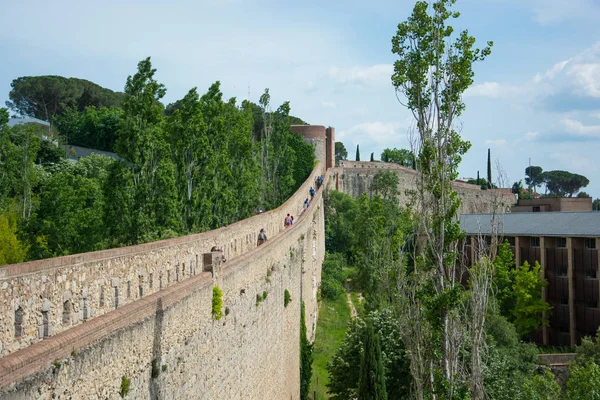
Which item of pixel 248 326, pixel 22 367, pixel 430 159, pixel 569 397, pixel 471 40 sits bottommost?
pixel 569 397

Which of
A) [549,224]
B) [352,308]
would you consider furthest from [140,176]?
[549,224]

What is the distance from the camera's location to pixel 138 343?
8.65 meters

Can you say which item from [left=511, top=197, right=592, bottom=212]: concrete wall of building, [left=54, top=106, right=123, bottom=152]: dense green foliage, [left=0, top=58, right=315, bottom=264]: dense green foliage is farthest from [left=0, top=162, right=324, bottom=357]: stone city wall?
[left=54, top=106, right=123, bottom=152]: dense green foliage

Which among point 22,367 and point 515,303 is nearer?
point 22,367

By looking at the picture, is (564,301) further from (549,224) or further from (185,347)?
(185,347)

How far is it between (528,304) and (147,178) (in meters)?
28.0

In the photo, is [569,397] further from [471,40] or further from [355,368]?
[471,40]

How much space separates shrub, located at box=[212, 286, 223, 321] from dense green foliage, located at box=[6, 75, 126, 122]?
71.2 metres

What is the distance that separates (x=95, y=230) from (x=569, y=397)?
73.8 ft

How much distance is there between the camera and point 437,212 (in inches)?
554

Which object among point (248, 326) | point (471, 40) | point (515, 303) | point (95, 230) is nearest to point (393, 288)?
point (248, 326)

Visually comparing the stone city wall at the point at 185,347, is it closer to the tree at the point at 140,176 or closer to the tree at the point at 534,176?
the tree at the point at 140,176

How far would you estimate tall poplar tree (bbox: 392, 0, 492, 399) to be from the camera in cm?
1351

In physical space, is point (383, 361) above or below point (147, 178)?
below
